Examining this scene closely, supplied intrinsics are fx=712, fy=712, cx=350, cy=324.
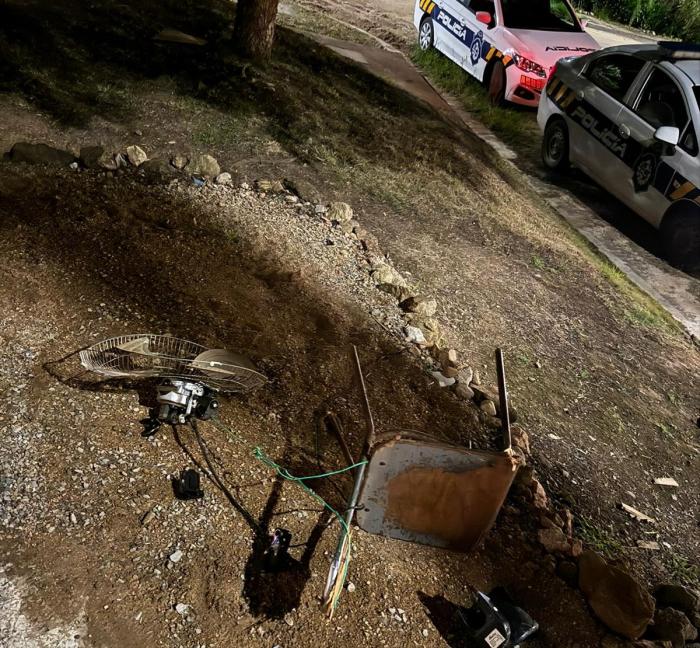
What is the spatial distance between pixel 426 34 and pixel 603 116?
5235 mm

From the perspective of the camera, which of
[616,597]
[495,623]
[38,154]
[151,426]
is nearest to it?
[495,623]

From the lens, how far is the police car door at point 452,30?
1096 centimetres

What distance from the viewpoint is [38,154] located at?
5.56m

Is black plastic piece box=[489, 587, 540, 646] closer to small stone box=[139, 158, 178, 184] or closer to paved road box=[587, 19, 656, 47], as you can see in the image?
small stone box=[139, 158, 178, 184]

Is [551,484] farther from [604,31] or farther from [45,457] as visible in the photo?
[604,31]

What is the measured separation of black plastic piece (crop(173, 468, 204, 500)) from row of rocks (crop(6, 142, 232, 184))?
3301mm

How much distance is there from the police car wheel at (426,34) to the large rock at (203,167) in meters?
7.29

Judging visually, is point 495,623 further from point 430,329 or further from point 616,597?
point 430,329

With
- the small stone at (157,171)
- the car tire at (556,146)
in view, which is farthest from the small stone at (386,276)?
the car tire at (556,146)

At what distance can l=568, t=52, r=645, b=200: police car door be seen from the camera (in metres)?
7.76

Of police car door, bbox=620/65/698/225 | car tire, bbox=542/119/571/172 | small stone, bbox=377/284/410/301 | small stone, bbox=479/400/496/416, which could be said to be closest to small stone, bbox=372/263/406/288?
small stone, bbox=377/284/410/301

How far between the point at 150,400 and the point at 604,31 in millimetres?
16817

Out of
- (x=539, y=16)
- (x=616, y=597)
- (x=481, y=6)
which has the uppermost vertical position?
(x=539, y=16)

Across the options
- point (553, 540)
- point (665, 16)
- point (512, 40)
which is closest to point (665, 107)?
point (512, 40)
